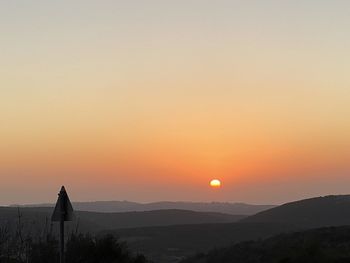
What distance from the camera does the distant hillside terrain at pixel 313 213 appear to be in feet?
369

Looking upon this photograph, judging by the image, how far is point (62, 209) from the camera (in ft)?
51.8

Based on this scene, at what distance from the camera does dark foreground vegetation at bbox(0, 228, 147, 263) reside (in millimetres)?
19695

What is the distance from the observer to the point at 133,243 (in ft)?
258

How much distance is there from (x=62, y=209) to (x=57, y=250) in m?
6.60

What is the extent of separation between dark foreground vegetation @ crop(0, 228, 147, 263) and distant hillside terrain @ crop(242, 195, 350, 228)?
87.7 m

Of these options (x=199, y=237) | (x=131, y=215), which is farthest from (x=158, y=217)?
(x=199, y=237)

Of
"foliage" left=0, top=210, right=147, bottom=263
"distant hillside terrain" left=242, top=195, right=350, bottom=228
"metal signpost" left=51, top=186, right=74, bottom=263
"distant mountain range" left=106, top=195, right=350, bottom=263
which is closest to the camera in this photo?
"metal signpost" left=51, top=186, right=74, bottom=263

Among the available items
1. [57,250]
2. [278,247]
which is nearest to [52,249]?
[57,250]

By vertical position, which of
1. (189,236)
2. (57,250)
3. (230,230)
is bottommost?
(57,250)

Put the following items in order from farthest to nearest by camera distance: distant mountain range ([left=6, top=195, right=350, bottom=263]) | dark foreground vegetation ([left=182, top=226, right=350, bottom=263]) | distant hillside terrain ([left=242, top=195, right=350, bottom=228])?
distant hillside terrain ([left=242, top=195, right=350, bottom=228]) → distant mountain range ([left=6, top=195, right=350, bottom=263]) → dark foreground vegetation ([left=182, top=226, right=350, bottom=263])

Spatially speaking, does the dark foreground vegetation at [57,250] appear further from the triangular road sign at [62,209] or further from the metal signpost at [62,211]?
the triangular road sign at [62,209]

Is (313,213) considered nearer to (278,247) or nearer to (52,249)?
(278,247)

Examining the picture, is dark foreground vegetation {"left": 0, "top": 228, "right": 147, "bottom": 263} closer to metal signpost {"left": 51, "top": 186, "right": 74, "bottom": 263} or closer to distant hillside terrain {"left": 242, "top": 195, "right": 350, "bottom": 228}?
metal signpost {"left": 51, "top": 186, "right": 74, "bottom": 263}

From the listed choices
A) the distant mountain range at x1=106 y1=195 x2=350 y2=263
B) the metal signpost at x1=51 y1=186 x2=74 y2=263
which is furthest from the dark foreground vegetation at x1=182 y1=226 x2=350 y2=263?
the metal signpost at x1=51 y1=186 x2=74 y2=263
